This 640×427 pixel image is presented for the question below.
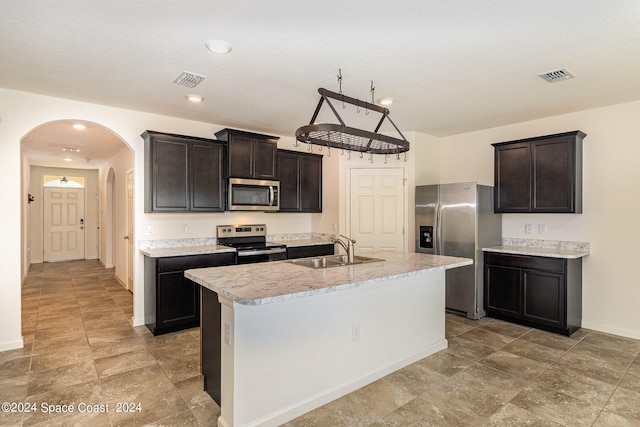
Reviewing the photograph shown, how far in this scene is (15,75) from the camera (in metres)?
3.00

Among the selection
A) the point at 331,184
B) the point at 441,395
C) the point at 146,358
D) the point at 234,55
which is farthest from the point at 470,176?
the point at 146,358

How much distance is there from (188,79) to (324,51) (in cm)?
131

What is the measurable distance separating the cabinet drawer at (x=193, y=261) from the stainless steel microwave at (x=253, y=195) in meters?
0.70

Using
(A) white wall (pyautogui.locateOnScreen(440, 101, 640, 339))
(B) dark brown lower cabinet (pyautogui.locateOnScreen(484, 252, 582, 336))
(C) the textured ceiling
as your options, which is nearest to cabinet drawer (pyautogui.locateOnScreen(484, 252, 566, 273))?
(B) dark brown lower cabinet (pyautogui.locateOnScreen(484, 252, 582, 336))

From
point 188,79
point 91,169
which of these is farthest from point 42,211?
point 188,79

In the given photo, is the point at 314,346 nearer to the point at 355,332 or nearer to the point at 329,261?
the point at 355,332

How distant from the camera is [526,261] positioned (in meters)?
4.08

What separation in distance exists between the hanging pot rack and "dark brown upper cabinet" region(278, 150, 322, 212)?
2263mm

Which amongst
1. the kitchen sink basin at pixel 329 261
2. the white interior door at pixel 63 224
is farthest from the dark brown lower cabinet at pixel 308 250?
the white interior door at pixel 63 224

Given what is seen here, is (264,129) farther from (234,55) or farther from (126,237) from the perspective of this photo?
(126,237)

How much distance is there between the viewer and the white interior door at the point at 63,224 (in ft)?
28.7

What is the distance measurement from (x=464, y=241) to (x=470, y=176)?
48.4 inches

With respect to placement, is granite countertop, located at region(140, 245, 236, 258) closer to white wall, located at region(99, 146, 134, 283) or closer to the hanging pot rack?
white wall, located at region(99, 146, 134, 283)

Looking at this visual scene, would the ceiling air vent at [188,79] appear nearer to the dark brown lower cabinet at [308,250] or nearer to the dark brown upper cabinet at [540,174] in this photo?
the dark brown lower cabinet at [308,250]
